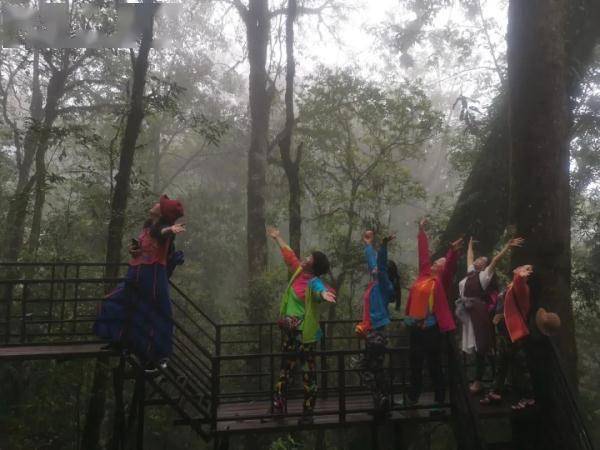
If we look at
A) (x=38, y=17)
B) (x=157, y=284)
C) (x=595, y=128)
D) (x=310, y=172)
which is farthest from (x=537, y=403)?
(x=38, y=17)

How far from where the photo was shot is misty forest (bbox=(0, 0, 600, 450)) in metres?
5.39

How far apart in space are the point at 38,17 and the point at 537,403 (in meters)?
13.8

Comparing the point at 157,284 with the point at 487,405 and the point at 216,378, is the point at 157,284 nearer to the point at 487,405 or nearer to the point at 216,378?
the point at 216,378

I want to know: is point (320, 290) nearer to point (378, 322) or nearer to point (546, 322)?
point (378, 322)

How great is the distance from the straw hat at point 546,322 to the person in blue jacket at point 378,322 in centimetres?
147

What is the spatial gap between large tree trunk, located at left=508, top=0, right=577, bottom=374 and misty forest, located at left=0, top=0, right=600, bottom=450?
0.02 meters

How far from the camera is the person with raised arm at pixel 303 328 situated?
5.37 m

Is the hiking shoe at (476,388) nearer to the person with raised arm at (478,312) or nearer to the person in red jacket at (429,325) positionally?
the person with raised arm at (478,312)

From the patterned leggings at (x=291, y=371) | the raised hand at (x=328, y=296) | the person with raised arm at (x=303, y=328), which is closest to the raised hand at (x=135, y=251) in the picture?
the person with raised arm at (x=303, y=328)

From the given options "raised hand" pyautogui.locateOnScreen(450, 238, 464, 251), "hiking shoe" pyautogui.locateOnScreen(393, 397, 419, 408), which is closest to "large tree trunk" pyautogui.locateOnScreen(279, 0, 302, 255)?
"hiking shoe" pyautogui.locateOnScreen(393, 397, 419, 408)

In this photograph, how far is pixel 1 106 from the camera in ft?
58.7

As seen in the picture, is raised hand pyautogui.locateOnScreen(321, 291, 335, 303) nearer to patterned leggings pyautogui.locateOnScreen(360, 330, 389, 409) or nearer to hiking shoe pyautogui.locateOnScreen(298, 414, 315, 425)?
patterned leggings pyautogui.locateOnScreen(360, 330, 389, 409)

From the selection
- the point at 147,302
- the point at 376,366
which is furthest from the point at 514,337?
the point at 147,302

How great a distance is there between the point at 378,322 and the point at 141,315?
2.55 metres
